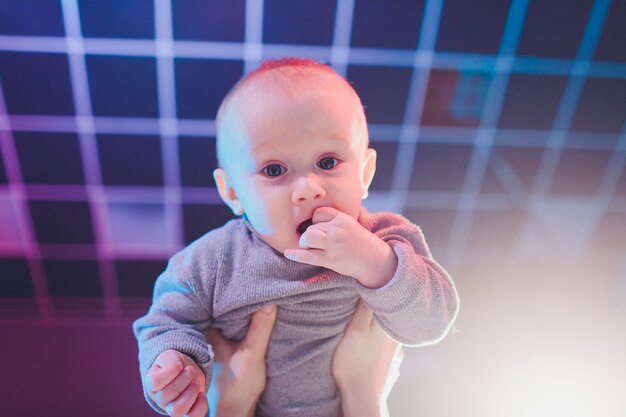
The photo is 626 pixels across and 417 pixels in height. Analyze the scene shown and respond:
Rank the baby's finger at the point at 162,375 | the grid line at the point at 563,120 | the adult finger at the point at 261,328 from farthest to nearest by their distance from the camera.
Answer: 1. the grid line at the point at 563,120
2. the adult finger at the point at 261,328
3. the baby's finger at the point at 162,375

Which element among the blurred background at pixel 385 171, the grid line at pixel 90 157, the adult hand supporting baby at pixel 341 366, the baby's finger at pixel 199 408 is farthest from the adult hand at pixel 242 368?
the grid line at pixel 90 157

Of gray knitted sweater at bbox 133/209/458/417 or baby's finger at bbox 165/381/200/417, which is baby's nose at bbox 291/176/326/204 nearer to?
gray knitted sweater at bbox 133/209/458/417

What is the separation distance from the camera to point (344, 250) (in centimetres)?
63

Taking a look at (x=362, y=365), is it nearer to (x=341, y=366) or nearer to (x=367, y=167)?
(x=341, y=366)

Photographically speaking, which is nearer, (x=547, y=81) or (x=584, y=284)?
(x=547, y=81)

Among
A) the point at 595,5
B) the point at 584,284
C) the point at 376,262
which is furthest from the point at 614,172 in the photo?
the point at 376,262

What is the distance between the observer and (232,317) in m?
0.76

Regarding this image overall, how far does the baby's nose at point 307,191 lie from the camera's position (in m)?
0.63

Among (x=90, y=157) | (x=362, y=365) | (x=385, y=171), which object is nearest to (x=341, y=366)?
(x=362, y=365)

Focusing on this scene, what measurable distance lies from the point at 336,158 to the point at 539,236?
124 centimetres

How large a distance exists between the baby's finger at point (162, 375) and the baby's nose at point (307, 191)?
0.29 metres

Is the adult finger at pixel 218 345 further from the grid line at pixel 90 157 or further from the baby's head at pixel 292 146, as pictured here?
the grid line at pixel 90 157

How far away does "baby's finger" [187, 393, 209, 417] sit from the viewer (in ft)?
2.01

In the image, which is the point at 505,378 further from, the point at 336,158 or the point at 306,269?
the point at 336,158
